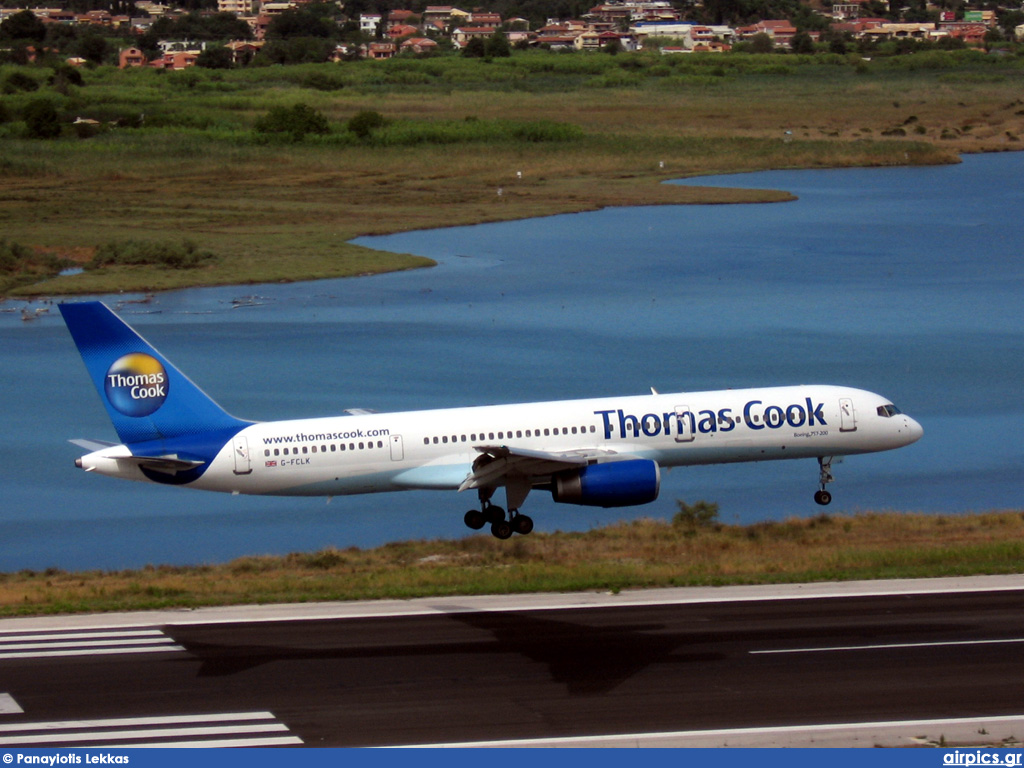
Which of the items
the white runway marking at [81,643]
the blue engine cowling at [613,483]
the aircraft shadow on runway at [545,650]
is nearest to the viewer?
the aircraft shadow on runway at [545,650]

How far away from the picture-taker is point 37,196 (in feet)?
448

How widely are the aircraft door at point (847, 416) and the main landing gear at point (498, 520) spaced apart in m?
10.9

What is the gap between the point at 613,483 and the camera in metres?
45.5

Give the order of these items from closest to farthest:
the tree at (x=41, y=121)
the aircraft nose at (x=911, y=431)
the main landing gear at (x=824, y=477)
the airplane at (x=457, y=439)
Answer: the airplane at (x=457, y=439) → the aircraft nose at (x=911, y=431) → the main landing gear at (x=824, y=477) → the tree at (x=41, y=121)

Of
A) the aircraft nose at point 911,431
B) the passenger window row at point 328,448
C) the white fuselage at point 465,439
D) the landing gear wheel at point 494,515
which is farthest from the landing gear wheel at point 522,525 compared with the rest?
the aircraft nose at point 911,431

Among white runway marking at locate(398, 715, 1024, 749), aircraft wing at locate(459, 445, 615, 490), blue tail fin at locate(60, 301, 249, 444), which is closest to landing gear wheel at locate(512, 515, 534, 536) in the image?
aircraft wing at locate(459, 445, 615, 490)

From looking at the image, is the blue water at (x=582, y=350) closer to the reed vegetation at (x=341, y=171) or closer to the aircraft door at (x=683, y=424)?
the reed vegetation at (x=341, y=171)

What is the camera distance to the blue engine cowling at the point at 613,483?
4544 cm

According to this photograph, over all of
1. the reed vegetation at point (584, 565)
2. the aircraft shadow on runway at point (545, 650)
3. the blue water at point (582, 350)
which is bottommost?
the blue water at point (582, 350)

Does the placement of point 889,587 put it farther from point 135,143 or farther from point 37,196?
point 135,143

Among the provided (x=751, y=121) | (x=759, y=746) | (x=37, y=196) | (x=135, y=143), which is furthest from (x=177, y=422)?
(x=751, y=121)

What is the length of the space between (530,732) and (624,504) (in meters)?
19.1

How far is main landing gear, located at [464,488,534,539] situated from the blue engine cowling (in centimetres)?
261

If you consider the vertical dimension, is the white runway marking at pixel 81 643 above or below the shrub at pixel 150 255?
above
